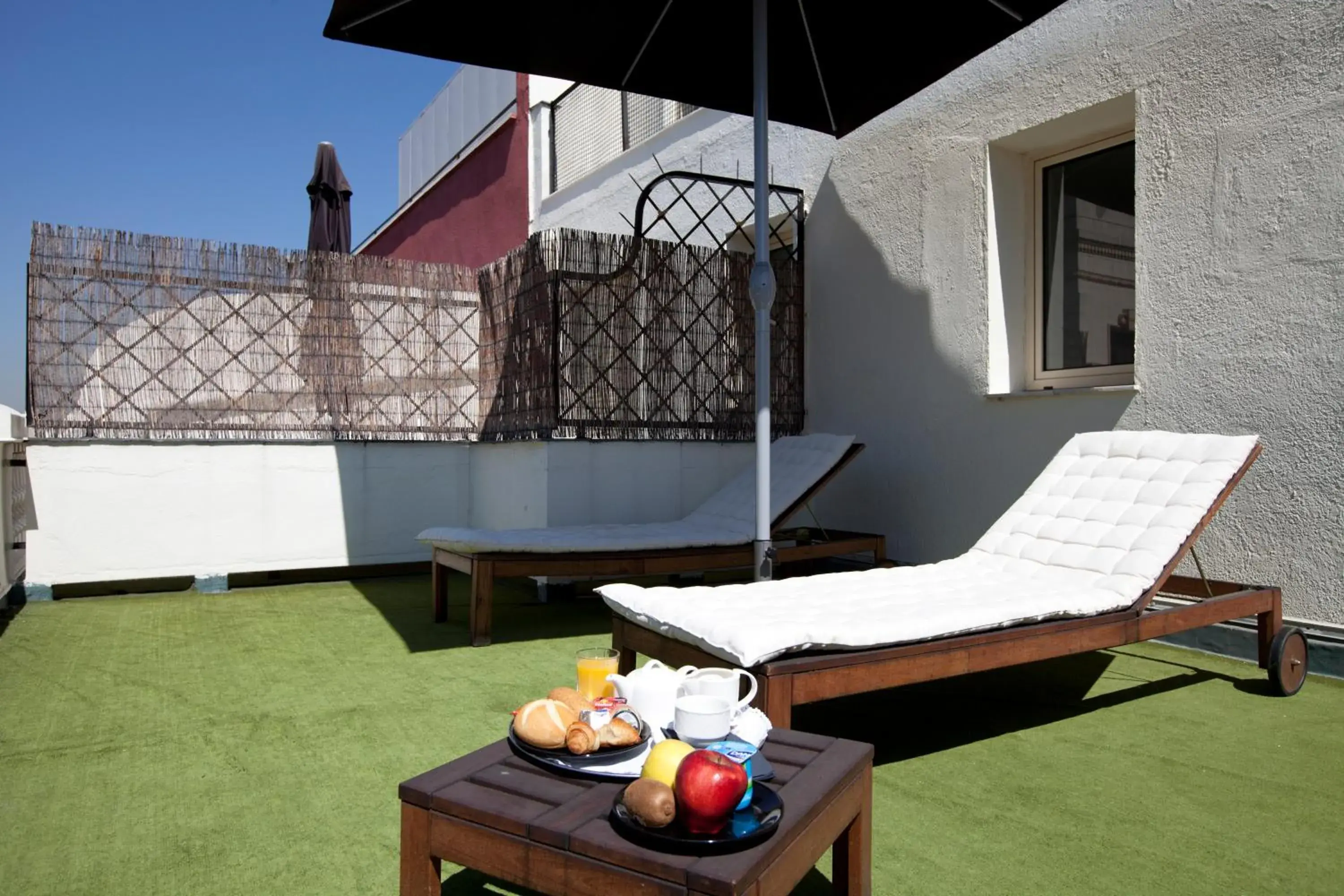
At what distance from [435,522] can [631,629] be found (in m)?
3.62

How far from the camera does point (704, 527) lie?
4527 millimetres

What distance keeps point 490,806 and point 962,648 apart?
1.50m

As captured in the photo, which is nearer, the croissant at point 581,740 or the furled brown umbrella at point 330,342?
the croissant at point 581,740

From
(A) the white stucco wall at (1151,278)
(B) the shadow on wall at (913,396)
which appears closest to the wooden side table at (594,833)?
(A) the white stucco wall at (1151,278)

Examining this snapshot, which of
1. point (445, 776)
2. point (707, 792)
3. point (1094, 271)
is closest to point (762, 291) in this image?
point (1094, 271)

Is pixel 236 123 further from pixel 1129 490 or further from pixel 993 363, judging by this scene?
pixel 1129 490

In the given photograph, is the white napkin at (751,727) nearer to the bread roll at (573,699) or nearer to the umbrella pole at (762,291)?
the bread roll at (573,699)

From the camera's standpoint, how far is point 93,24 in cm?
714

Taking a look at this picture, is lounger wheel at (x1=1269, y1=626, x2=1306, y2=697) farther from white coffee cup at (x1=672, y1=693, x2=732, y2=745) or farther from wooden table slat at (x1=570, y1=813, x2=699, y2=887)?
wooden table slat at (x1=570, y1=813, x2=699, y2=887)

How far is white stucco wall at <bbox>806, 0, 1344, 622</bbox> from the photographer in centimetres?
324

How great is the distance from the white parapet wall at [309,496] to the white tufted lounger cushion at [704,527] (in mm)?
255

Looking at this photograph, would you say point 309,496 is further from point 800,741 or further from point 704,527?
point 800,741

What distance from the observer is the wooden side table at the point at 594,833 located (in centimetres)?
111

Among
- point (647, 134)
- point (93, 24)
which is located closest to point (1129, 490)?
point (647, 134)
